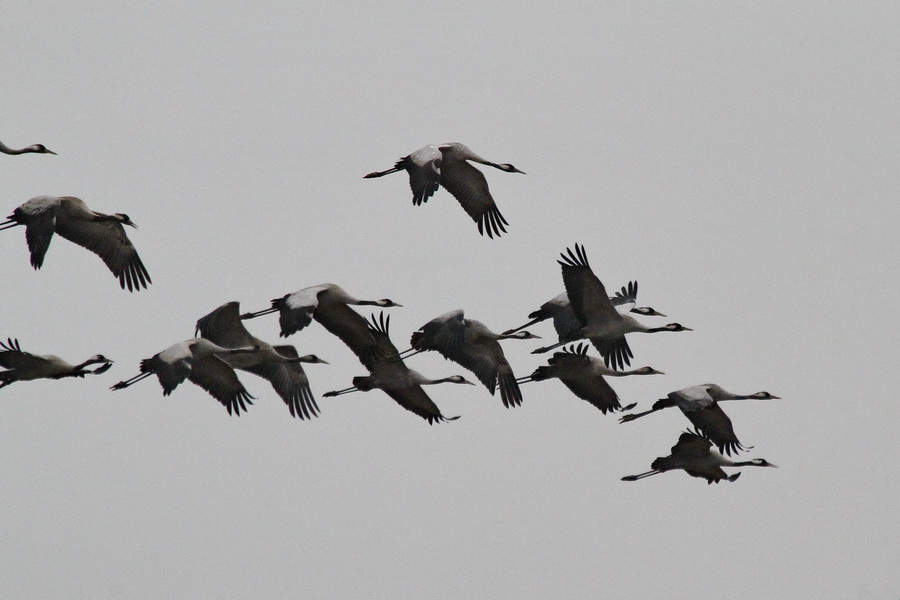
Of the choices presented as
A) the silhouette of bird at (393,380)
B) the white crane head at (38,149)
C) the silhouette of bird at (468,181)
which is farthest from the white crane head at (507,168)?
the white crane head at (38,149)

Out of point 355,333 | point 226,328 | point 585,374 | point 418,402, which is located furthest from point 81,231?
point 585,374

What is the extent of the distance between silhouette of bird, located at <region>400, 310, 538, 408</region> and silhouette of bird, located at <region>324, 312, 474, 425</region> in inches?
11.8

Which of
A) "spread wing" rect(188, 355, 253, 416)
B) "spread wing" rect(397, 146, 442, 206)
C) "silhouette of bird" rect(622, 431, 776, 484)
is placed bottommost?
"silhouette of bird" rect(622, 431, 776, 484)

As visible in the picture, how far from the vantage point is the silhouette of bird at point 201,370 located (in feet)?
50.3

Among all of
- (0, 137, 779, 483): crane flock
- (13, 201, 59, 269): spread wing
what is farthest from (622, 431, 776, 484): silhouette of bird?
(13, 201, 59, 269): spread wing

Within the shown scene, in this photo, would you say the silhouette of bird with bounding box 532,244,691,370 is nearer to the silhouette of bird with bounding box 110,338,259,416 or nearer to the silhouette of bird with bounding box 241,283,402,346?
the silhouette of bird with bounding box 241,283,402,346

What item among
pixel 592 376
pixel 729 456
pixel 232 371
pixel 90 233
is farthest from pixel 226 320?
pixel 729 456

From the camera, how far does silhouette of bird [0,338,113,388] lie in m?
17.0

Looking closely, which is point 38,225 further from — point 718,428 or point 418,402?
point 718,428

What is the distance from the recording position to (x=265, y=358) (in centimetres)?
1847

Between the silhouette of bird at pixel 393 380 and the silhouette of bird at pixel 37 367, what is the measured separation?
317cm

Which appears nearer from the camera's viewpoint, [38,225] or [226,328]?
[38,225]

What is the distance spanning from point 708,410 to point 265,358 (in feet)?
18.4

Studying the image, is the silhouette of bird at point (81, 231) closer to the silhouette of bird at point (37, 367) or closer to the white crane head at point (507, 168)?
the silhouette of bird at point (37, 367)
